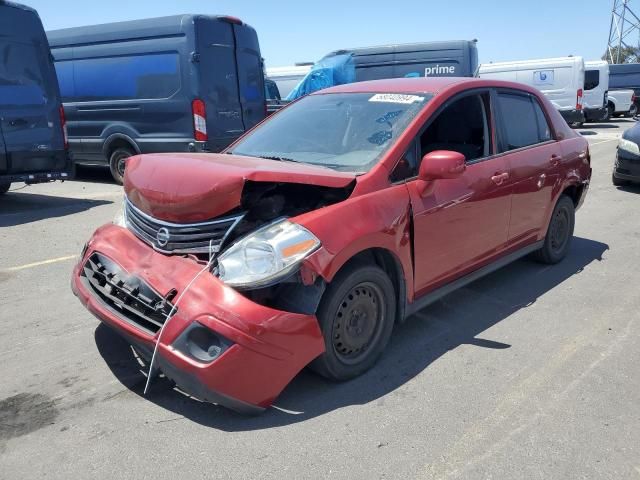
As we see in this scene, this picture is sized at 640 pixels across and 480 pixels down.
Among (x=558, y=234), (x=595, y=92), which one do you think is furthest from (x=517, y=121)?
(x=595, y=92)

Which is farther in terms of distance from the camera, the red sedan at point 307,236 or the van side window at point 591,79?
the van side window at point 591,79

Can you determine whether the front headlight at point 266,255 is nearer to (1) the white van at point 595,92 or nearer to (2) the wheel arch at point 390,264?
(2) the wheel arch at point 390,264

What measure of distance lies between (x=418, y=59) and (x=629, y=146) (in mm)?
6786

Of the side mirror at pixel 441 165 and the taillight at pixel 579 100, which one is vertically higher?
the side mirror at pixel 441 165

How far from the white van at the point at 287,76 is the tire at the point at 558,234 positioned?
544 inches

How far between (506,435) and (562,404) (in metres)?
0.49

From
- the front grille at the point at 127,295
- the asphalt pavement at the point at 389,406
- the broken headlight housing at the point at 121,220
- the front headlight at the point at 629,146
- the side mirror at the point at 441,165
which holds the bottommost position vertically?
the front headlight at the point at 629,146

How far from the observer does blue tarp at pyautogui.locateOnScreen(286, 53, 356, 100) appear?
14164mm

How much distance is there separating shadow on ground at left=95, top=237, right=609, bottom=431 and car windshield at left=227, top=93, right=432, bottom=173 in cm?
124

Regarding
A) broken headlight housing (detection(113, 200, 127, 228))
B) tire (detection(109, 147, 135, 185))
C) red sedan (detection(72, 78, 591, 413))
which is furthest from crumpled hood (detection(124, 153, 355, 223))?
tire (detection(109, 147, 135, 185))

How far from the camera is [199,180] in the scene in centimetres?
294

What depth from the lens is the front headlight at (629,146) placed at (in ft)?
30.9

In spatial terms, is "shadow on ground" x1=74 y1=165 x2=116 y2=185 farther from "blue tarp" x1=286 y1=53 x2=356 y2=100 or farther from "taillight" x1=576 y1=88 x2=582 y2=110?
"taillight" x1=576 y1=88 x2=582 y2=110

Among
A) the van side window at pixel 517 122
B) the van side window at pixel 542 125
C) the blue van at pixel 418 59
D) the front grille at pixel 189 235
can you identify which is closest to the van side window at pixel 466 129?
the van side window at pixel 517 122
